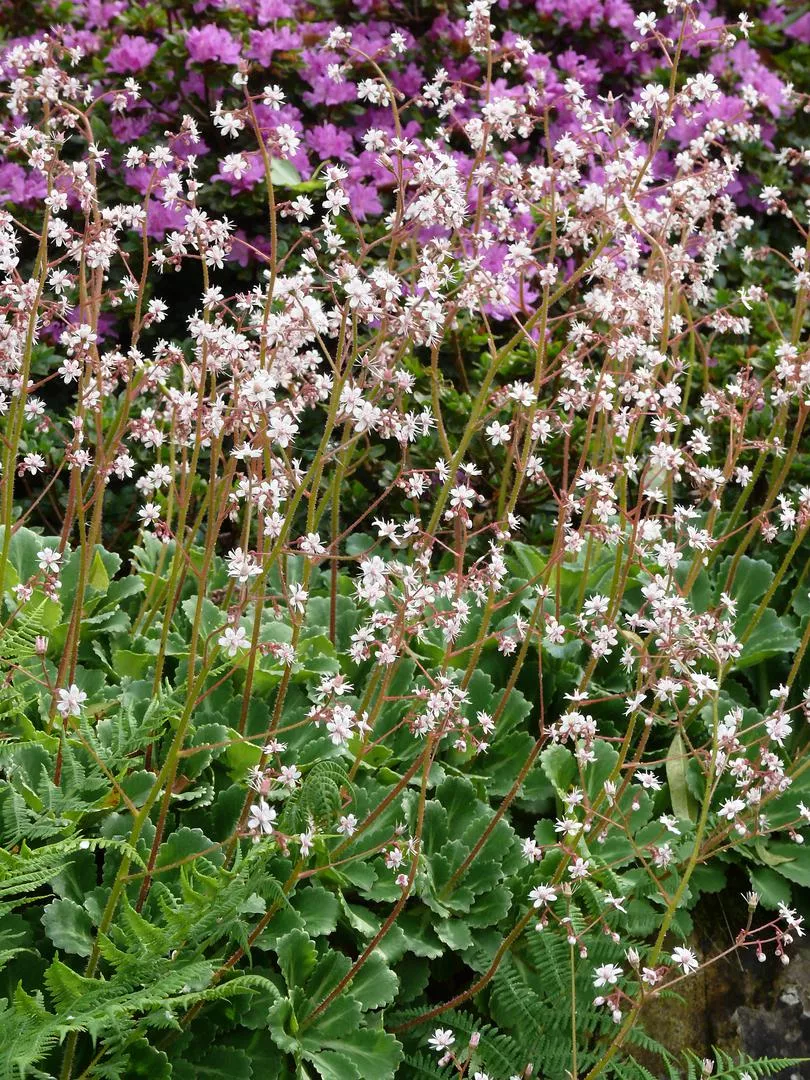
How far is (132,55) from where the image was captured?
438cm

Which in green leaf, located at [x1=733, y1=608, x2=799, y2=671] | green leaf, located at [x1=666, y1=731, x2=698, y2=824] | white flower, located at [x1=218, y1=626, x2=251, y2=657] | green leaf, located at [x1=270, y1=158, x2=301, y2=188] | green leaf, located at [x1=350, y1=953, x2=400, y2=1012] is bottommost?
green leaf, located at [x1=350, y1=953, x2=400, y2=1012]

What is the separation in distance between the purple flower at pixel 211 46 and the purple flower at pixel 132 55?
0.20 m

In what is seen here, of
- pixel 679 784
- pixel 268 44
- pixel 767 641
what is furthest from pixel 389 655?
pixel 268 44

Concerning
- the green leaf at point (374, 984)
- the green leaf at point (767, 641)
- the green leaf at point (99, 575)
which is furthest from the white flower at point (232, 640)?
the green leaf at point (767, 641)

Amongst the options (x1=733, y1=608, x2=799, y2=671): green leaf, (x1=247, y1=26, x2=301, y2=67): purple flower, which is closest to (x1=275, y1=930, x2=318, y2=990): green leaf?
(x1=733, y1=608, x2=799, y2=671): green leaf

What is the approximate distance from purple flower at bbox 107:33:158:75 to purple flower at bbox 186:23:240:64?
20cm

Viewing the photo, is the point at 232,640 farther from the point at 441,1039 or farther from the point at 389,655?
the point at 441,1039

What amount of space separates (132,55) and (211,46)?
14.1 inches

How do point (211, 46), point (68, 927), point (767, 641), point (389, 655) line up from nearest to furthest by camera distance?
point (389, 655) < point (68, 927) < point (767, 641) < point (211, 46)

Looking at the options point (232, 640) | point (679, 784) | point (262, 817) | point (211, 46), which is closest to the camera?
point (262, 817)

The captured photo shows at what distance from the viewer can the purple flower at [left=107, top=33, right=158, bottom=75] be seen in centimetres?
438

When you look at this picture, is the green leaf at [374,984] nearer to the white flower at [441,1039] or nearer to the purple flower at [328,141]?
the white flower at [441,1039]

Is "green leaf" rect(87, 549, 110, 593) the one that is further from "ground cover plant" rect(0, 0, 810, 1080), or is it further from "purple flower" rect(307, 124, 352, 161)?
"purple flower" rect(307, 124, 352, 161)

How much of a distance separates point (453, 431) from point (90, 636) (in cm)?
135
